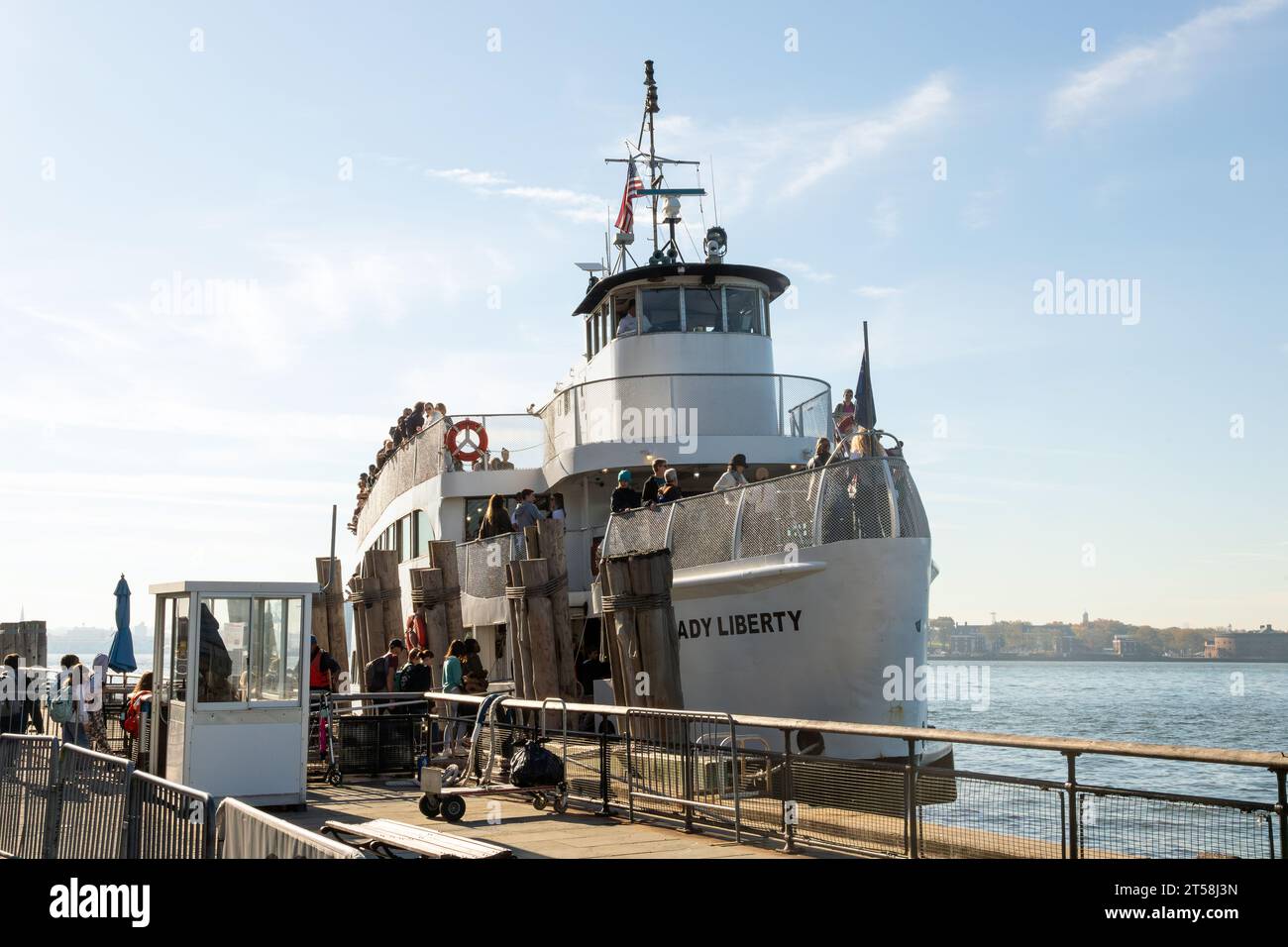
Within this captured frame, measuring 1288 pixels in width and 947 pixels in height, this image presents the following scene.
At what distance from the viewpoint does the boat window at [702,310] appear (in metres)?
22.8

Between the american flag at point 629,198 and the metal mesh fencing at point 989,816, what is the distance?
20566mm

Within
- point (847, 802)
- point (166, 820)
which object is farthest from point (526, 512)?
point (166, 820)

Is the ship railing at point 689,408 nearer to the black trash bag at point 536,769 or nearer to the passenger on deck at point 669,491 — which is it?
the passenger on deck at point 669,491

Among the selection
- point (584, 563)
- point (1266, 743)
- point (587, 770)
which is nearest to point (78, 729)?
point (587, 770)

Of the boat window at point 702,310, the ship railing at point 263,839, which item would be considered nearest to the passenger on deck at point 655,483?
the boat window at point 702,310

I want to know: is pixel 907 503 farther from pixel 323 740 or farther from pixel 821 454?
pixel 323 740

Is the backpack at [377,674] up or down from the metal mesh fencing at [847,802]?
up

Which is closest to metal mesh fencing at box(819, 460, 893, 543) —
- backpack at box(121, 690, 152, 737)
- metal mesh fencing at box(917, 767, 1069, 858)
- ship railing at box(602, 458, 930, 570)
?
ship railing at box(602, 458, 930, 570)

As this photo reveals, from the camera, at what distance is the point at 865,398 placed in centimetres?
2223

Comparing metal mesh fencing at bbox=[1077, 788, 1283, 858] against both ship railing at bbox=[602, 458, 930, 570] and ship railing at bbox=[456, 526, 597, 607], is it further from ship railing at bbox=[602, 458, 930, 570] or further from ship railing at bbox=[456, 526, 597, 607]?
ship railing at bbox=[456, 526, 597, 607]

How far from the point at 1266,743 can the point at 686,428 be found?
113ft

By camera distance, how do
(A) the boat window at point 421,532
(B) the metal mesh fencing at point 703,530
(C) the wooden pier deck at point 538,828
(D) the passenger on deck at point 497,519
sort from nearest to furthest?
(C) the wooden pier deck at point 538,828 → (B) the metal mesh fencing at point 703,530 → (D) the passenger on deck at point 497,519 → (A) the boat window at point 421,532

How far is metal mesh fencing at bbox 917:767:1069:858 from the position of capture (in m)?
7.53
